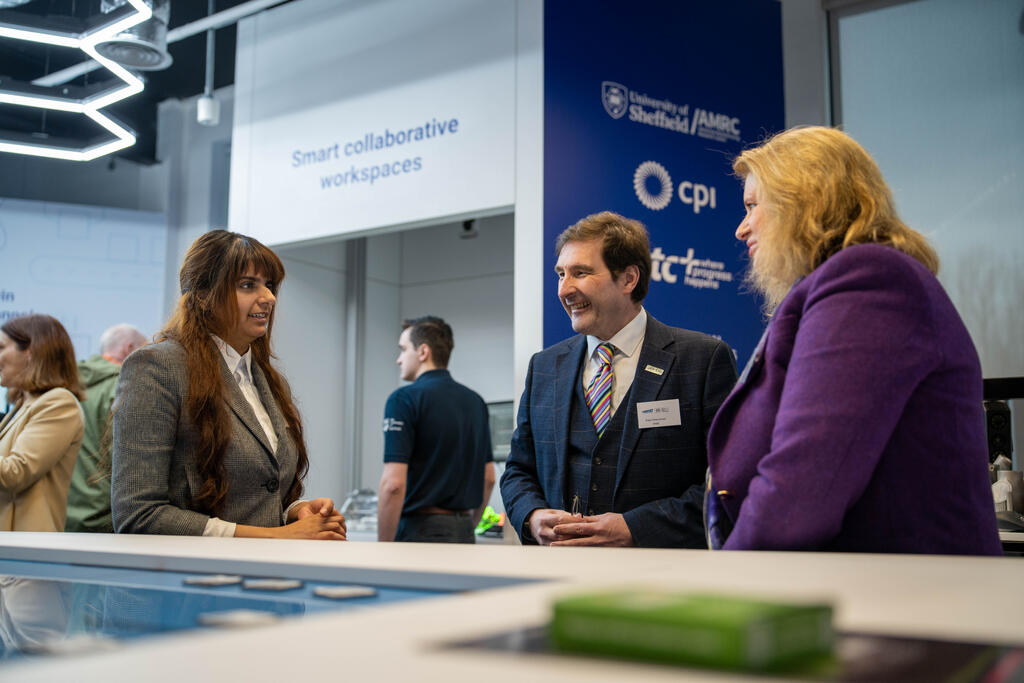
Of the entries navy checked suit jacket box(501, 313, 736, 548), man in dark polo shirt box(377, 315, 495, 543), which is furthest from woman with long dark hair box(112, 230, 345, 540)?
man in dark polo shirt box(377, 315, 495, 543)

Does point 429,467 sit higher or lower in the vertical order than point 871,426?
lower

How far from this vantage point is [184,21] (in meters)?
6.61

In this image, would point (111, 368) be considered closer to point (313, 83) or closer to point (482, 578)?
point (313, 83)

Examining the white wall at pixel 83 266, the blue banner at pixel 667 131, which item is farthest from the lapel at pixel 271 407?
the white wall at pixel 83 266

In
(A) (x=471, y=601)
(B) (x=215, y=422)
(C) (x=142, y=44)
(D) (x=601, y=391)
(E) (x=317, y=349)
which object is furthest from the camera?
(E) (x=317, y=349)

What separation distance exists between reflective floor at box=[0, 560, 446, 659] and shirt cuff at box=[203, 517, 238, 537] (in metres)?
0.83

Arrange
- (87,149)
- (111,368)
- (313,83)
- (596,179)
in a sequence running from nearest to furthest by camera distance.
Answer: (111,368) < (596,179) < (313,83) < (87,149)

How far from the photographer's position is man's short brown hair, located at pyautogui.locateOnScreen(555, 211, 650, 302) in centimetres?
265

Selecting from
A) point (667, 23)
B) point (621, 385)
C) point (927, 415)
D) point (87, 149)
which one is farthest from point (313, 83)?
point (927, 415)

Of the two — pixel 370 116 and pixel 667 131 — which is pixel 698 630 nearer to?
pixel 667 131

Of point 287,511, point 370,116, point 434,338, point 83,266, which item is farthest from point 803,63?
point 83,266

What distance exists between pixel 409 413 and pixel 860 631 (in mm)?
3734

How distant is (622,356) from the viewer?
2.57 m

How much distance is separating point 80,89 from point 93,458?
2279 mm
